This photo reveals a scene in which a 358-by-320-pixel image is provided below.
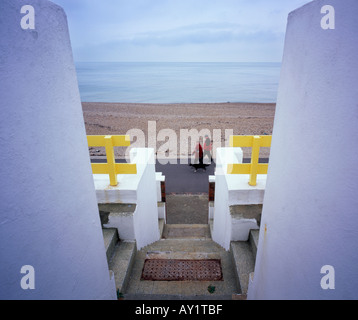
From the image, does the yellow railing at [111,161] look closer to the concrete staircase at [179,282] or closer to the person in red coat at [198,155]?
the concrete staircase at [179,282]

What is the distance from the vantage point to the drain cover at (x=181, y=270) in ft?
11.6

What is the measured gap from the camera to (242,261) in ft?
11.5

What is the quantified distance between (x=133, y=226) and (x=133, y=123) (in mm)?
14656

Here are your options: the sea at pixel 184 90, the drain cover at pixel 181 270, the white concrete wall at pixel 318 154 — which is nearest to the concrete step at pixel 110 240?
the drain cover at pixel 181 270

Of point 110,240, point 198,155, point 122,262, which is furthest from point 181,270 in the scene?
point 198,155

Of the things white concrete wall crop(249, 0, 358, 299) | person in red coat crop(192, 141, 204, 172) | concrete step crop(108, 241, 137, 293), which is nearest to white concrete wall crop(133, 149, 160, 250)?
concrete step crop(108, 241, 137, 293)

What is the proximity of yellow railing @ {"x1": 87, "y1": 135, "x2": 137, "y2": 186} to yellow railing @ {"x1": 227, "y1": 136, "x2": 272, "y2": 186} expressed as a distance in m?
1.84

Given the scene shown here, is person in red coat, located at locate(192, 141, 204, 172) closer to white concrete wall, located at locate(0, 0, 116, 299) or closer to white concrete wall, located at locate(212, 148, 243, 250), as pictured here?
white concrete wall, located at locate(212, 148, 243, 250)

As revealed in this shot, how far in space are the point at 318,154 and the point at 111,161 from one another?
3.40m

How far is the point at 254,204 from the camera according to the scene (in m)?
4.02

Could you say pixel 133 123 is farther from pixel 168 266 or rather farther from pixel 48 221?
pixel 48 221

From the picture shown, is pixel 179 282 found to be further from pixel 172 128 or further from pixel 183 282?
pixel 172 128

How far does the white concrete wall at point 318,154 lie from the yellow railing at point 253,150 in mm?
2059
